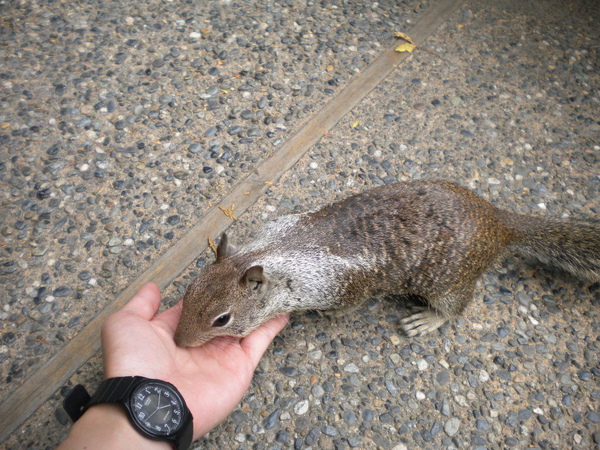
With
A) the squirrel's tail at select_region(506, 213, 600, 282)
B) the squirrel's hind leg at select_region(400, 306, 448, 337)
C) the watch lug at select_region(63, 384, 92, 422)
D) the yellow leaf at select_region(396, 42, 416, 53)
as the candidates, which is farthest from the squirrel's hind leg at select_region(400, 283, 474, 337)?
the yellow leaf at select_region(396, 42, 416, 53)

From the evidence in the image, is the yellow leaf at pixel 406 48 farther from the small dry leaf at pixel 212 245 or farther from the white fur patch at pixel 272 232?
the small dry leaf at pixel 212 245

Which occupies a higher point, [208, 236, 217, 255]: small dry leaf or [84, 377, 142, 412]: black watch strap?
[84, 377, 142, 412]: black watch strap

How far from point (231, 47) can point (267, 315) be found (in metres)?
2.02

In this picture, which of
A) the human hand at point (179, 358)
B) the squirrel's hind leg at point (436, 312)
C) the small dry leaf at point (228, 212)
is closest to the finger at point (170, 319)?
the human hand at point (179, 358)

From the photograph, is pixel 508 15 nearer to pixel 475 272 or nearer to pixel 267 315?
pixel 475 272

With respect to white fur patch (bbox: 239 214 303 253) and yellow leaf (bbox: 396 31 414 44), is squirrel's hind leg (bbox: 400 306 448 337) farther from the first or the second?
yellow leaf (bbox: 396 31 414 44)

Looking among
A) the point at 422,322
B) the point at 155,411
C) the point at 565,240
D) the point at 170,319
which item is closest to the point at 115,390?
the point at 155,411

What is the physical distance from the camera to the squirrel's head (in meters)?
2.02

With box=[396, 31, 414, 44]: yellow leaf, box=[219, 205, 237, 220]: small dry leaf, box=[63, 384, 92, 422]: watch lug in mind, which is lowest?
box=[219, 205, 237, 220]: small dry leaf

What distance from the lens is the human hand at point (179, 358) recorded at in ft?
6.28

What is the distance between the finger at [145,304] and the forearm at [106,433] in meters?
0.38

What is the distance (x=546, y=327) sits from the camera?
254cm

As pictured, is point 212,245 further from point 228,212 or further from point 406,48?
point 406,48

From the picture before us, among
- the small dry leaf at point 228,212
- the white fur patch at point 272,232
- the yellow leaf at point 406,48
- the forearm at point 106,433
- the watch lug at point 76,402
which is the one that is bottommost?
the small dry leaf at point 228,212
